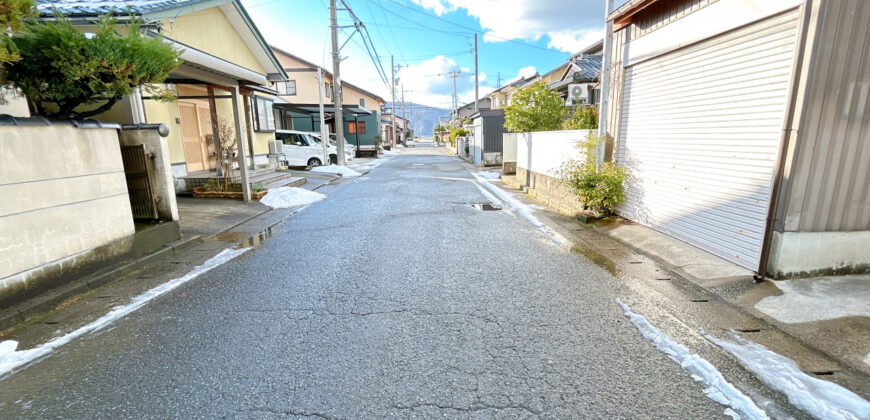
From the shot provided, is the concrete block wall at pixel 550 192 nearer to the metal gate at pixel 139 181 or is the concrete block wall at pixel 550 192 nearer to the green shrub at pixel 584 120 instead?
the green shrub at pixel 584 120

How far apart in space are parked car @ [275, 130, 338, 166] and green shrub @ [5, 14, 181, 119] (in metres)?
13.0

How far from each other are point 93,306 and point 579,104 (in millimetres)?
11104

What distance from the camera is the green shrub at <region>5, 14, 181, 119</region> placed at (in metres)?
3.65

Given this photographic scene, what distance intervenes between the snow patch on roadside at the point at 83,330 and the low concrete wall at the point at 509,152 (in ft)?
39.0

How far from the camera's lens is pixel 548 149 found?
947 centimetres

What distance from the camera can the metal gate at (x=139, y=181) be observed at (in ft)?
16.6

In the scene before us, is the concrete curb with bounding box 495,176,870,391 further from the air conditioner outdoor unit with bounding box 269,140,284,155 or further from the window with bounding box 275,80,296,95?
the window with bounding box 275,80,296,95

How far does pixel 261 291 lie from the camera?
3.85 meters

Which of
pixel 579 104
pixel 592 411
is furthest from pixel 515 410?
pixel 579 104

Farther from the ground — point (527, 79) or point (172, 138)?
point (527, 79)

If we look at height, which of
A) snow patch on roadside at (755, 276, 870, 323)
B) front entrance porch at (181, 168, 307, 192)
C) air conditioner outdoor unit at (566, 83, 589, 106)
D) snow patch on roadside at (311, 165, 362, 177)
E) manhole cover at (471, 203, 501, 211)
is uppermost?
air conditioner outdoor unit at (566, 83, 589, 106)

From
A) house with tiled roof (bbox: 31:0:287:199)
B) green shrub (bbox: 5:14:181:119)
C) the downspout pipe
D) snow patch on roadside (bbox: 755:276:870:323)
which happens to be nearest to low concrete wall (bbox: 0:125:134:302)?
green shrub (bbox: 5:14:181:119)

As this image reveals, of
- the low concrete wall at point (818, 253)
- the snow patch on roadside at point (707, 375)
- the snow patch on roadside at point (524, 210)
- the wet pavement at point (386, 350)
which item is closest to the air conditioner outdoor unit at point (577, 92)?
the snow patch on roadside at point (524, 210)

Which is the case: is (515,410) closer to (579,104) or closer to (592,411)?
(592,411)
